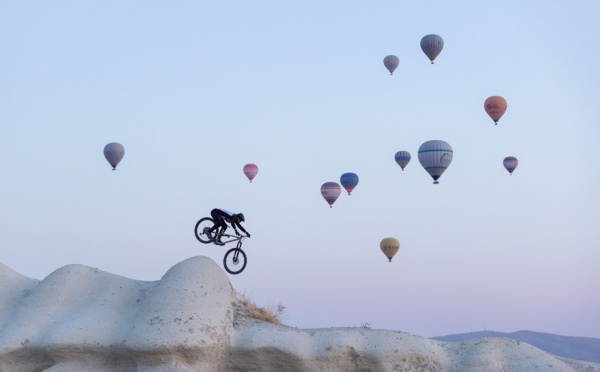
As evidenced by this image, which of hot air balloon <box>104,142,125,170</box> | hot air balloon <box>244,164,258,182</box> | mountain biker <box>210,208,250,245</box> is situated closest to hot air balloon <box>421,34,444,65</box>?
hot air balloon <box>244,164,258,182</box>

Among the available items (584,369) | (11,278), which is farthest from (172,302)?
(584,369)

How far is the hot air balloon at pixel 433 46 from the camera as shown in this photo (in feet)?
210

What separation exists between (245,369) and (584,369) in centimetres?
1013

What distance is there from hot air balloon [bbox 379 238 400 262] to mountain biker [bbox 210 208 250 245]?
109ft

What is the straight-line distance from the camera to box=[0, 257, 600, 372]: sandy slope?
24.5 meters

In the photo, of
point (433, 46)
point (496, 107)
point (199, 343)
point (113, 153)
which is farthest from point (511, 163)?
point (199, 343)

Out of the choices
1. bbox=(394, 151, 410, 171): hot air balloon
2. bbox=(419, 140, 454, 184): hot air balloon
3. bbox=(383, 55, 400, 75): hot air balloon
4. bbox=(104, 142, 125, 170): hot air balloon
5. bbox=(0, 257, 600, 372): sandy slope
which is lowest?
bbox=(0, 257, 600, 372): sandy slope

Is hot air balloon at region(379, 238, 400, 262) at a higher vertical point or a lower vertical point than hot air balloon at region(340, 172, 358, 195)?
lower

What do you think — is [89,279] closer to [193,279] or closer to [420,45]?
[193,279]

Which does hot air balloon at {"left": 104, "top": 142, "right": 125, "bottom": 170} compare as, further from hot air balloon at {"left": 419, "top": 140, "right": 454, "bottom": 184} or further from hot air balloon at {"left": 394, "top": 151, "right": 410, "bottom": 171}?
hot air balloon at {"left": 394, "top": 151, "right": 410, "bottom": 171}

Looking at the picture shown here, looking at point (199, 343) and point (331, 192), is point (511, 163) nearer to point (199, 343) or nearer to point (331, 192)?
point (331, 192)

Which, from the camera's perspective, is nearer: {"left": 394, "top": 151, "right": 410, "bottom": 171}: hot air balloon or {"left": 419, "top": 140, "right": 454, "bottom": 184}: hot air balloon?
{"left": 419, "top": 140, "right": 454, "bottom": 184}: hot air balloon

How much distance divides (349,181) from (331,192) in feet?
5.17

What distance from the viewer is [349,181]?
2430 inches
